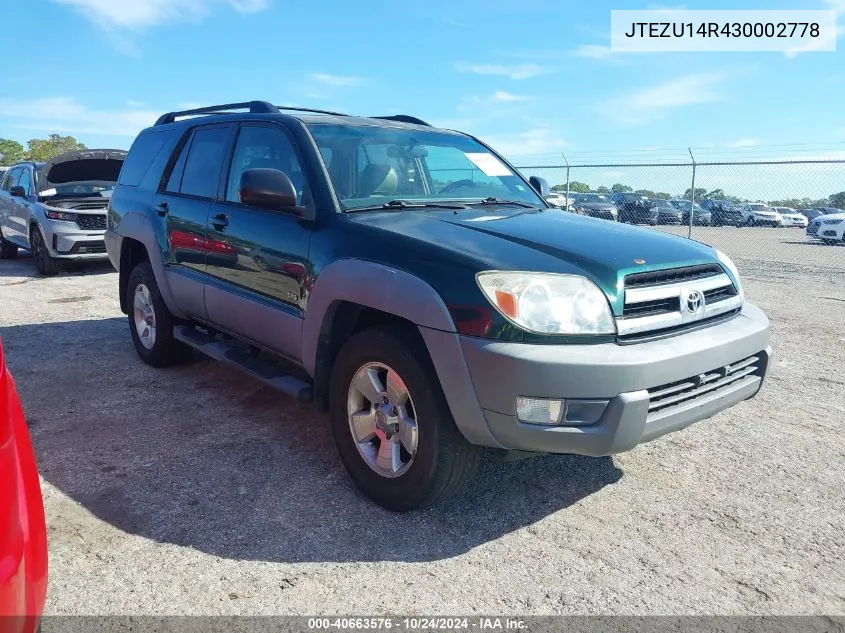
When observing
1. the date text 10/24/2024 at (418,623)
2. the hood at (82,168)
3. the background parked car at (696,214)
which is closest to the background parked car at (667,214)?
the background parked car at (696,214)

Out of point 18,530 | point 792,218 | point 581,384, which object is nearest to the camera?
point 18,530

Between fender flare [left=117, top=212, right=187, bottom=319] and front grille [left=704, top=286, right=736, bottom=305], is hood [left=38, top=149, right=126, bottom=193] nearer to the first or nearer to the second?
fender flare [left=117, top=212, right=187, bottom=319]

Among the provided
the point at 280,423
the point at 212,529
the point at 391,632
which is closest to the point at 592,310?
the point at 391,632

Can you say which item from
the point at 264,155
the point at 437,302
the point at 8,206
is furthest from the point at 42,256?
the point at 437,302

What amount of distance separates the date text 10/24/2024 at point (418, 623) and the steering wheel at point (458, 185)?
7.73 feet

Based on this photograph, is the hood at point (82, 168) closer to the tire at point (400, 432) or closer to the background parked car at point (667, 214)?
the tire at point (400, 432)

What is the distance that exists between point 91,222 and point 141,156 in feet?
18.6

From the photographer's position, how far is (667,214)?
833 inches

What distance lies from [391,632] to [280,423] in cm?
207

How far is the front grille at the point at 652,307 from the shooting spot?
2.72 m

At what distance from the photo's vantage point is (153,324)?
5.23m

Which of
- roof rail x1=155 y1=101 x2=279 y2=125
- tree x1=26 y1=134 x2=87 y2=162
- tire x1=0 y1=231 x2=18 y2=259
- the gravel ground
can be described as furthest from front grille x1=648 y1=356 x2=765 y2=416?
tree x1=26 y1=134 x2=87 y2=162

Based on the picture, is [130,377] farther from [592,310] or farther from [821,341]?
[821,341]

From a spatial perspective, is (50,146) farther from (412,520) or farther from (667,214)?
(412,520)
